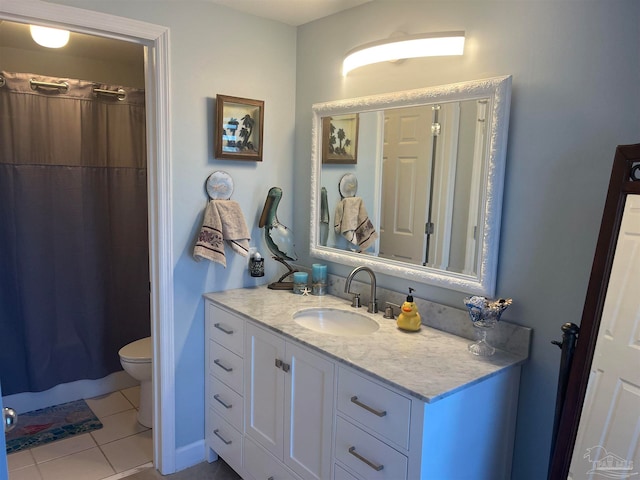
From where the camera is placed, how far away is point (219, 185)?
7.88 ft

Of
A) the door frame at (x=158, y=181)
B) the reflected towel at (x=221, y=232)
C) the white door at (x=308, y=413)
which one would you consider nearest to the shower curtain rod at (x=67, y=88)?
the door frame at (x=158, y=181)

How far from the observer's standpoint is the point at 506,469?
5.77ft

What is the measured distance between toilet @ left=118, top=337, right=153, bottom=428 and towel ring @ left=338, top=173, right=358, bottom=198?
1.47 metres

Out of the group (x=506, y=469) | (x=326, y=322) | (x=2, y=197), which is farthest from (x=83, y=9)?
(x=506, y=469)

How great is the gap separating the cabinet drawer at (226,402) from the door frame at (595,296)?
1357 mm

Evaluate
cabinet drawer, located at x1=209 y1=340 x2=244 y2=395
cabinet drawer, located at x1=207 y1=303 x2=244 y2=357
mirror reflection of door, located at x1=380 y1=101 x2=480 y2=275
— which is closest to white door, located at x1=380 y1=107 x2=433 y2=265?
mirror reflection of door, located at x1=380 y1=101 x2=480 y2=275

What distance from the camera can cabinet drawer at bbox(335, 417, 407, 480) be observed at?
4.85 ft

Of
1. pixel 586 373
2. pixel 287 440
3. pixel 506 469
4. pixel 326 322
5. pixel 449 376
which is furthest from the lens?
pixel 326 322

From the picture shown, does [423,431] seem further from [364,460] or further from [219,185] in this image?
[219,185]

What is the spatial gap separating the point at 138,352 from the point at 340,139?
1743 mm

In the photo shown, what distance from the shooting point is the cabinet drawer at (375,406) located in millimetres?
1448

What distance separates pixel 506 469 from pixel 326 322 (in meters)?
0.95

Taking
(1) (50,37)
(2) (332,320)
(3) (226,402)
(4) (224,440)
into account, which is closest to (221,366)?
(3) (226,402)

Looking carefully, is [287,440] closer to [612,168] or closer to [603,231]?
[603,231]
